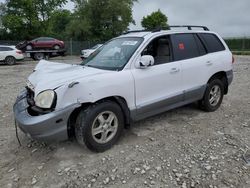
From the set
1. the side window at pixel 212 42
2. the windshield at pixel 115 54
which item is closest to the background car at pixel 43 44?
the windshield at pixel 115 54

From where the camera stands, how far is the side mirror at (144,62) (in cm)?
394

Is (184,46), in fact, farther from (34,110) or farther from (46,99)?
(34,110)

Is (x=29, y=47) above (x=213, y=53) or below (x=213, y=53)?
above

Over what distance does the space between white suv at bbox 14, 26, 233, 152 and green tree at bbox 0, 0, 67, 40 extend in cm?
2567

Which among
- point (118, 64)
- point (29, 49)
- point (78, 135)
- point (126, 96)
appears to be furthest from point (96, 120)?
point (29, 49)

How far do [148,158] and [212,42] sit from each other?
2.99 m

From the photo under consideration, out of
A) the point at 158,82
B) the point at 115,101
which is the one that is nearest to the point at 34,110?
the point at 115,101

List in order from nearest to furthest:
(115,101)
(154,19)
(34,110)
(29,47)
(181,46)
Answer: (34,110) < (115,101) < (181,46) < (29,47) < (154,19)

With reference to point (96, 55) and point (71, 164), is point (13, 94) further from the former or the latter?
point (71, 164)

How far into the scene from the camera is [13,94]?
294 inches

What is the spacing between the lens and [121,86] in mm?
3762

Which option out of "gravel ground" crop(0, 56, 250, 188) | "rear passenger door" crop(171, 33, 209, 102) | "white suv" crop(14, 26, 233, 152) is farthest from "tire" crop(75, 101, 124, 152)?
"rear passenger door" crop(171, 33, 209, 102)

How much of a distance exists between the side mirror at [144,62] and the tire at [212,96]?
172 cm

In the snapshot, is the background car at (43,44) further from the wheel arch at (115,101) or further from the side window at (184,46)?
the wheel arch at (115,101)
